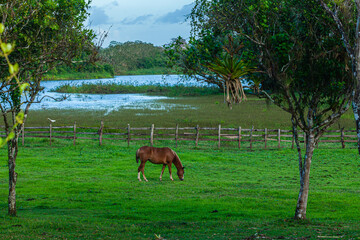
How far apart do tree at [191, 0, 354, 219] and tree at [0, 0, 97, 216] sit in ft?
12.8

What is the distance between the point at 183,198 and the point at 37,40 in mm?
7014

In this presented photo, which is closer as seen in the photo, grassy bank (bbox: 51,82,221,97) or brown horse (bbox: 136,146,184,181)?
brown horse (bbox: 136,146,184,181)

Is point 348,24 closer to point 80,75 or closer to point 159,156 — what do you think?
point 159,156

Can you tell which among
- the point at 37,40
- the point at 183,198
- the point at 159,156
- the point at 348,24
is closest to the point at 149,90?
the point at 159,156

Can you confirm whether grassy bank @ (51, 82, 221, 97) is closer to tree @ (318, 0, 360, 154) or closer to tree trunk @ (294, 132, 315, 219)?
tree trunk @ (294, 132, 315, 219)

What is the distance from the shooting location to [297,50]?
10.6 metres

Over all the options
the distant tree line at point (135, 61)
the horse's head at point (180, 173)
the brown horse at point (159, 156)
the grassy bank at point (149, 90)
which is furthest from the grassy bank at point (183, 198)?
the distant tree line at point (135, 61)

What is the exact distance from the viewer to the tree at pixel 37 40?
10852mm

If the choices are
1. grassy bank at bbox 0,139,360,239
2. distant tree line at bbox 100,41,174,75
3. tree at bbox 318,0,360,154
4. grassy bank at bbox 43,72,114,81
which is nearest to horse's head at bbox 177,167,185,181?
grassy bank at bbox 0,139,360,239

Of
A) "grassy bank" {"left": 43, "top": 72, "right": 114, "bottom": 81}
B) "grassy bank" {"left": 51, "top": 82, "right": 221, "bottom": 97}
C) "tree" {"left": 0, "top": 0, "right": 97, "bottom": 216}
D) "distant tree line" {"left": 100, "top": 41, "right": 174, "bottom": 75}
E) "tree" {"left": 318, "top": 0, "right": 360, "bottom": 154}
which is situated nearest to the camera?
"tree" {"left": 318, "top": 0, "right": 360, "bottom": 154}

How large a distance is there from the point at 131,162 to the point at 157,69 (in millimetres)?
132949

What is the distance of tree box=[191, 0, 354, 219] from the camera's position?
10.5m

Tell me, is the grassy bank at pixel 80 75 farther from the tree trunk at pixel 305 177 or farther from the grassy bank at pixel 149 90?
the tree trunk at pixel 305 177

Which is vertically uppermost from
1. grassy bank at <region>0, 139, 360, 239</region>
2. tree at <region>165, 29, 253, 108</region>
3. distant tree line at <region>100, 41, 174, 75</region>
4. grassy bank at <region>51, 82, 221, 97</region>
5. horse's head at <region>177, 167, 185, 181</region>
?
distant tree line at <region>100, 41, 174, 75</region>
